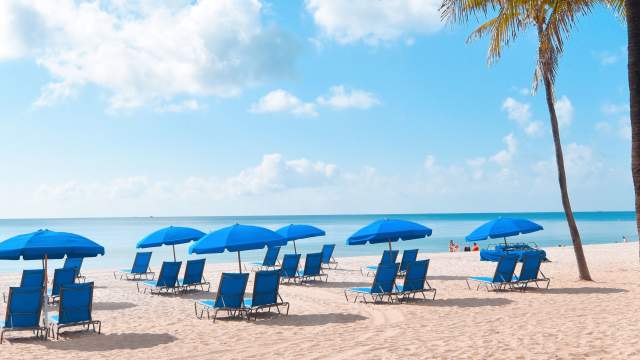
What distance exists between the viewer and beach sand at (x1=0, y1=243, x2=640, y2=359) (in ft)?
23.8

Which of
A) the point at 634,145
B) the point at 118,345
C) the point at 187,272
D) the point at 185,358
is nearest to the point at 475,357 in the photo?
the point at 634,145

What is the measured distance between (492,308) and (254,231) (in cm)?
457

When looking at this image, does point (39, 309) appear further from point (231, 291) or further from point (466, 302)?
point (466, 302)

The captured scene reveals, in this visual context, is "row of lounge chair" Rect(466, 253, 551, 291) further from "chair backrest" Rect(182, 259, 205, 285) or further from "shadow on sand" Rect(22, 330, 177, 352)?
"shadow on sand" Rect(22, 330, 177, 352)

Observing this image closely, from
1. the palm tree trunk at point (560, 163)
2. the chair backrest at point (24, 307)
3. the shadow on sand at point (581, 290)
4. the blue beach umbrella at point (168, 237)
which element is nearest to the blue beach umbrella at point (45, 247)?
the chair backrest at point (24, 307)

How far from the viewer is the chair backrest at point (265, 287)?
395 inches

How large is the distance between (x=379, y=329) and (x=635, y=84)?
4781mm

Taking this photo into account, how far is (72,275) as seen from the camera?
12617mm

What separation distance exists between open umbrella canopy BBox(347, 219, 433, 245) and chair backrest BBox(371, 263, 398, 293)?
1899 mm

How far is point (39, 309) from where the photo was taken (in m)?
8.63

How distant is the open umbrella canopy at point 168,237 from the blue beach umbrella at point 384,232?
4.22 meters

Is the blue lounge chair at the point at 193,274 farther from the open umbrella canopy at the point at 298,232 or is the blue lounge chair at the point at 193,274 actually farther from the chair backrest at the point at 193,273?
the open umbrella canopy at the point at 298,232

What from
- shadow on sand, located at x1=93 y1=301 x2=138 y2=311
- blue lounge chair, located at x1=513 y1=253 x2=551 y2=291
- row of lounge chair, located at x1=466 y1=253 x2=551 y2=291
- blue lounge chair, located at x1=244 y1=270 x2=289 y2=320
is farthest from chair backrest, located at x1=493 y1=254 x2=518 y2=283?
shadow on sand, located at x1=93 y1=301 x2=138 y2=311

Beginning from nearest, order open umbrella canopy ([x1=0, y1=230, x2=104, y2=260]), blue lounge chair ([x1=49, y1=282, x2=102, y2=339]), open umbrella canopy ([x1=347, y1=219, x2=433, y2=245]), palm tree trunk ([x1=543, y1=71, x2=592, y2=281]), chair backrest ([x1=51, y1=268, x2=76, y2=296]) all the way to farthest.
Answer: blue lounge chair ([x1=49, y1=282, x2=102, y2=339]), open umbrella canopy ([x1=0, y1=230, x2=104, y2=260]), chair backrest ([x1=51, y1=268, x2=76, y2=296]), open umbrella canopy ([x1=347, y1=219, x2=433, y2=245]), palm tree trunk ([x1=543, y1=71, x2=592, y2=281])
